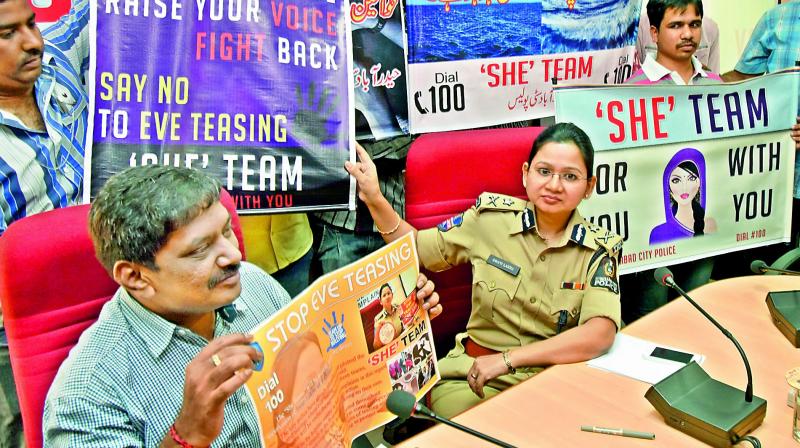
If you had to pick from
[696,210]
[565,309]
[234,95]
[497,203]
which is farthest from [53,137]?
→ [696,210]

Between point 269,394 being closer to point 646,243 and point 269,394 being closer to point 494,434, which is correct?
point 494,434

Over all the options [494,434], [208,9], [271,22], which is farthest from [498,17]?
[494,434]

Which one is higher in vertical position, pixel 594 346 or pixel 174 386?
pixel 174 386

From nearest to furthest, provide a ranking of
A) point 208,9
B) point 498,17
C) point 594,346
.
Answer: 1. point 594,346
2. point 208,9
3. point 498,17

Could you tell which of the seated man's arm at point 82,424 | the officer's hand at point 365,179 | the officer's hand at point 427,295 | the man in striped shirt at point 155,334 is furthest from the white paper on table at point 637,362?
the seated man's arm at point 82,424

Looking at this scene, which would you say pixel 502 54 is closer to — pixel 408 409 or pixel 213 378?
pixel 408 409

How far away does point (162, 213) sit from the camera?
1059 mm

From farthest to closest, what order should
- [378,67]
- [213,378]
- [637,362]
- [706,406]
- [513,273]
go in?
[378,67]
[513,273]
[637,362]
[706,406]
[213,378]

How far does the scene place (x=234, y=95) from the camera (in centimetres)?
172

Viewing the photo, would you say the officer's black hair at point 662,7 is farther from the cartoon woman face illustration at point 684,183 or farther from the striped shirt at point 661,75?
the cartoon woman face illustration at point 684,183

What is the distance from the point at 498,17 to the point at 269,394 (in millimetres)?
1828

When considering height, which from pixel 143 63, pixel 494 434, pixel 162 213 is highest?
pixel 143 63

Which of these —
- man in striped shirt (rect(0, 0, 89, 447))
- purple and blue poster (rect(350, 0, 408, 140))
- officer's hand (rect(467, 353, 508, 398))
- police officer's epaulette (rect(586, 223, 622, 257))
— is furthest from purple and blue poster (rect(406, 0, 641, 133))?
man in striped shirt (rect(0, 0, 89, 447))

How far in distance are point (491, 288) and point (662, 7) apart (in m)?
1.52
